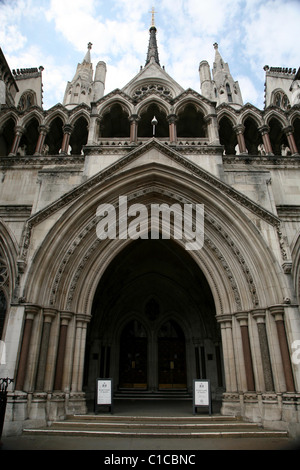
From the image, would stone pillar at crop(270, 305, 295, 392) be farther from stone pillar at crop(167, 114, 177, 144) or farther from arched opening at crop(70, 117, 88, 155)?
arched opening at crop(70, 117, 88, 155)

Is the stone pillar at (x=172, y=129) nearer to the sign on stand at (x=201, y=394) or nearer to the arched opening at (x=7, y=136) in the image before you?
the arched opening at (x=7, y=136)

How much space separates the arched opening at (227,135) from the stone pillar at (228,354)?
903 centimetres

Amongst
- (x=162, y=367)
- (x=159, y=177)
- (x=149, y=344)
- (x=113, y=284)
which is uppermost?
(x=159, y=177)

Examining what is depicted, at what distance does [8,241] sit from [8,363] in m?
4.35

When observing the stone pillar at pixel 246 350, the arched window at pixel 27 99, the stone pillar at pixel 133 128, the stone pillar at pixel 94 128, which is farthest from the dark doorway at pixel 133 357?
the arched window at pixel 27 99

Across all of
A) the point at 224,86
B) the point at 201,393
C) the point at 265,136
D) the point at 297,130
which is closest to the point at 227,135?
the point at 265,136

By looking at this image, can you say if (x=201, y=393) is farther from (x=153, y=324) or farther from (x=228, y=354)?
(x=153, y=324)

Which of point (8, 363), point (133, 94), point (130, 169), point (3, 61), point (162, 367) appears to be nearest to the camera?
point (8, 363)

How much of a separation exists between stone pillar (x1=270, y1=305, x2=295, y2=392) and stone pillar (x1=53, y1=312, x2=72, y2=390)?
6.40m

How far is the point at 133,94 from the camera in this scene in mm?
21797

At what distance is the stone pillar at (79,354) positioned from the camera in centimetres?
904

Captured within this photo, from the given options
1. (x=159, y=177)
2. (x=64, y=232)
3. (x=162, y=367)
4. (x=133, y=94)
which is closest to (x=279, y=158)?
(x=159, y=177)

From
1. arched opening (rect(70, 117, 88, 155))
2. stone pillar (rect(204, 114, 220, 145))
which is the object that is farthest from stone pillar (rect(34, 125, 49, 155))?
stone pillar (rect(204, 114, 220, 145))

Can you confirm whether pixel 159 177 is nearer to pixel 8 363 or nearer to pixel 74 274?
pixel 74 274
